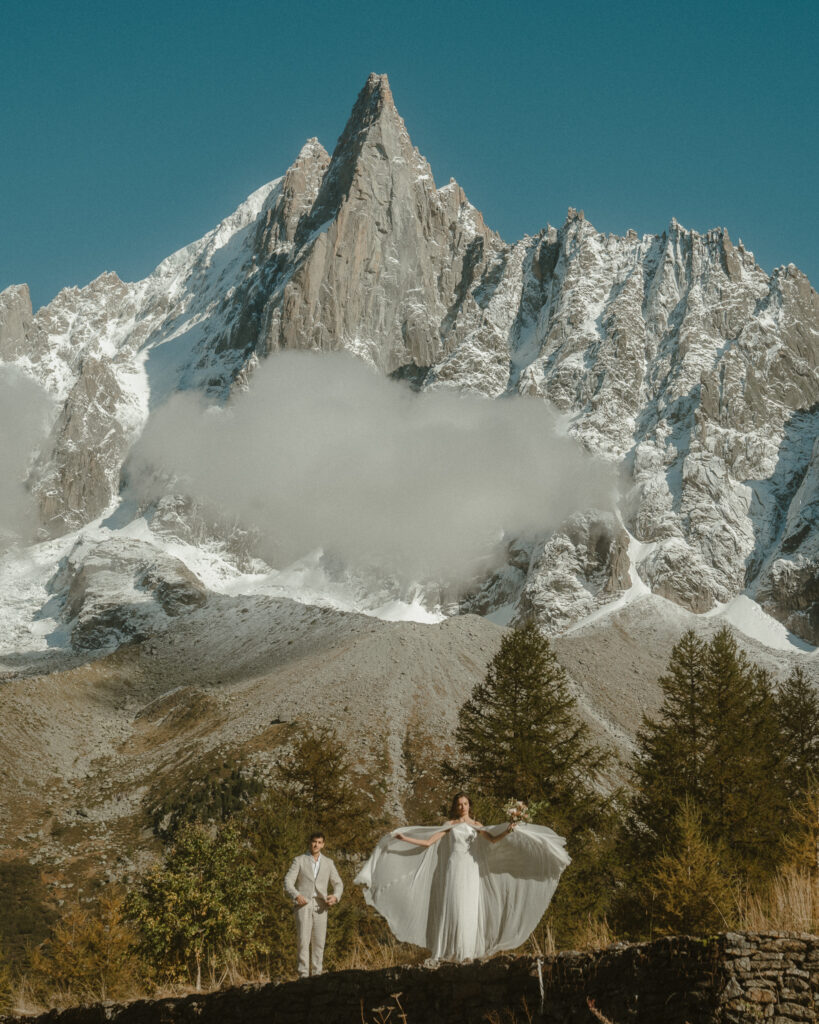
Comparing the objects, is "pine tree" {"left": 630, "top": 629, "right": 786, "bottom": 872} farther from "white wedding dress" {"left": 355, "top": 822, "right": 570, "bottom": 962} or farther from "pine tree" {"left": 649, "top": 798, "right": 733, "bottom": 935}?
"white wedding dress" {"left": 355, "top": 822, "right": 570, "bottom": 962}

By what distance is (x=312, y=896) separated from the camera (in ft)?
42.4

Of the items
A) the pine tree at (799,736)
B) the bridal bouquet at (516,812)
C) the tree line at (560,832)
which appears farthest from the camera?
the pine tree at (799,736)

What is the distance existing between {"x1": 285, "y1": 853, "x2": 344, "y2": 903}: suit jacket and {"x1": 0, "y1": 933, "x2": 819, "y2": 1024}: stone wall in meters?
1.80

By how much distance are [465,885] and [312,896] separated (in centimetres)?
252

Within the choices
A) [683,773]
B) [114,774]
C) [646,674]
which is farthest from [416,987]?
[646,674]

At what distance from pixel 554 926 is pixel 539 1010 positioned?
49.2 feet

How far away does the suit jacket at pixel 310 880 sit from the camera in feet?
42.4

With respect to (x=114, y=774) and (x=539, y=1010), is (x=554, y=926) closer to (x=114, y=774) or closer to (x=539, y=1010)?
(x=539, y=1010)

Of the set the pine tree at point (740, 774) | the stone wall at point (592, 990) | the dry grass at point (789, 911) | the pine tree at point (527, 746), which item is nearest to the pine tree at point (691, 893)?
the pine tree at point (740, 774)

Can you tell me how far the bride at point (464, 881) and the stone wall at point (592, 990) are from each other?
1.28 m

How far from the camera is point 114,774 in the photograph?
94.3 m

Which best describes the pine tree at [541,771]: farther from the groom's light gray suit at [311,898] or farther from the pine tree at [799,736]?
the groom's light gray suit at [311,898]

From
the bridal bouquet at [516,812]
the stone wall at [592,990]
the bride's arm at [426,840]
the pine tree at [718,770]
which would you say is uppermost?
the pine tree at [718,770]

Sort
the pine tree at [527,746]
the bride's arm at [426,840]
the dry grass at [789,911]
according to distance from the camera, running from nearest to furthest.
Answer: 1. the dry grass at [789,911]
2. the bride's arm at [426,840]
3. the pine tree at [527,746]
